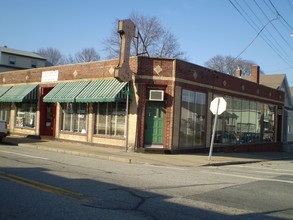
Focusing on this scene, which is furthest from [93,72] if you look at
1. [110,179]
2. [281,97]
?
[281,97]

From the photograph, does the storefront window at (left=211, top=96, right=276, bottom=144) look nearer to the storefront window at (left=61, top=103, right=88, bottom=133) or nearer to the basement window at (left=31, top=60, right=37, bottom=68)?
the storefront window at (left=61, top=103, right=88, bottom=133)

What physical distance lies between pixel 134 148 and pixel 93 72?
218 inches

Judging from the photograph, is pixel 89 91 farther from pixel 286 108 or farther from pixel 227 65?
pixel 227 65

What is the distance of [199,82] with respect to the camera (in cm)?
2066

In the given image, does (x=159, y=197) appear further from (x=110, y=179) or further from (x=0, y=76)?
(x=0, y=76)

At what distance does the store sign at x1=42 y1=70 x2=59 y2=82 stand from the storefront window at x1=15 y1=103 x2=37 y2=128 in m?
2.26

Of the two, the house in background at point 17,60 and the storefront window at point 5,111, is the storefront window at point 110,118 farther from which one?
the house in background at point 17,60

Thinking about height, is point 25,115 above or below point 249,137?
above

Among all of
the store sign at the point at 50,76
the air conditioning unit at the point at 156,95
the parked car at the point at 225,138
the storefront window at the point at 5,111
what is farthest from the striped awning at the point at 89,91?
the parked car at the point at 225,138

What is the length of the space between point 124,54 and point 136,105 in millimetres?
2716

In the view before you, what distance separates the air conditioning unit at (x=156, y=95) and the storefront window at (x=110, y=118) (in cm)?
185

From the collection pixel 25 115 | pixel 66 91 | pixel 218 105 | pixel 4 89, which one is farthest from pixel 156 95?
pixel 4 89

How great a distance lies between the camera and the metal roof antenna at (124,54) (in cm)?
1774

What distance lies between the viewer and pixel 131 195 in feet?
26.2
